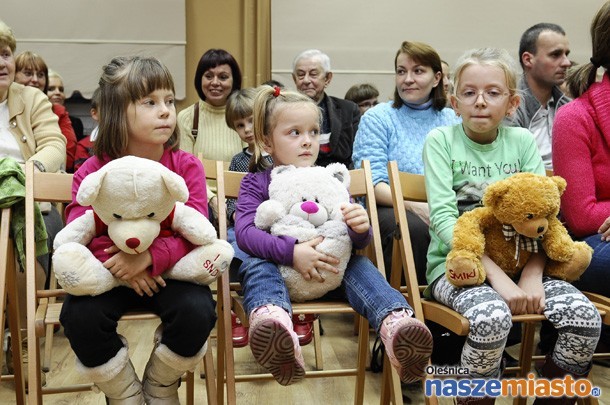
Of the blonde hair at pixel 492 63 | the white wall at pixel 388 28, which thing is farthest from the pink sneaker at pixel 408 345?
the white wall at pixel 388 28

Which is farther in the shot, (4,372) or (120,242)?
(4,372)

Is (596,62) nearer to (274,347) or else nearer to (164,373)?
(274,347)

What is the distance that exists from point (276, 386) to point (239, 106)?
124cm

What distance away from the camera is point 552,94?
3.02 meters

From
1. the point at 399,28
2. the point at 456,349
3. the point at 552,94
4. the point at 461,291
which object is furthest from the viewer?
the point at 399,28

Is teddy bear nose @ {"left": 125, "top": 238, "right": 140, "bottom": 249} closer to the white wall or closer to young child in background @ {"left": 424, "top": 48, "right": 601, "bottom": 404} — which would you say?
young child in background @ {"left": 424, "top": 48, "right": 601, "bottom": 404}

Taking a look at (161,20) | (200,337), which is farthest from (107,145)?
(161,20)

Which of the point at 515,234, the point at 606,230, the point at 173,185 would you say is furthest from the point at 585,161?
the point at 173,185

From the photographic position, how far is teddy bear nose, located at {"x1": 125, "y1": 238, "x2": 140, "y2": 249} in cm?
152

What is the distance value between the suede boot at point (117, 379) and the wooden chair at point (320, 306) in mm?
242

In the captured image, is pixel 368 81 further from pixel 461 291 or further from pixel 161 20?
pixel 461 291

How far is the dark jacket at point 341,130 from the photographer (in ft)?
10.4

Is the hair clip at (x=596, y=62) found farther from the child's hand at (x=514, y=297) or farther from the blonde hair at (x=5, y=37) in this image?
the blonde hair at (x=5, y=37)

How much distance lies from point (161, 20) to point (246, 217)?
3.19 metres
